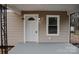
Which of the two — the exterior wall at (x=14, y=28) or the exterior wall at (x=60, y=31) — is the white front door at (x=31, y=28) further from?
the exterior wall at (x=14, y=28)

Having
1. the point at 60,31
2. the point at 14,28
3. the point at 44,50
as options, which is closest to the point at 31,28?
the point at 14,28

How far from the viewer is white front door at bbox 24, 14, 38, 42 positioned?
14859 mm

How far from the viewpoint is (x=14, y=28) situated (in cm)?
1466

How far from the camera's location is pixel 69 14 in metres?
14.6

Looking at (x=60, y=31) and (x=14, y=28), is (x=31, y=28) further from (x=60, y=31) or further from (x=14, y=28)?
(x=60, y=31)

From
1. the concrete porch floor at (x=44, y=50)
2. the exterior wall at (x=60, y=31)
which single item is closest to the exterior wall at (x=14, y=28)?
the exterior wall at (x=60, y=31)

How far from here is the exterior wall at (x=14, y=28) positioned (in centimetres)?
1463

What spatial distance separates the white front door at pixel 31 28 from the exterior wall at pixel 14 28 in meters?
0.43

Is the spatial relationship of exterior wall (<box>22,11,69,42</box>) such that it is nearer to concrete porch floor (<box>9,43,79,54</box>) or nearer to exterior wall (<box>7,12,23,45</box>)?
exterior wall (<box>7,12,23,45</box>)

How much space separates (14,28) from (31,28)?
130 centimetres

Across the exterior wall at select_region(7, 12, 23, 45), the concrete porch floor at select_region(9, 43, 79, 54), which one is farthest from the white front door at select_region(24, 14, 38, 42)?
the concrete porch floor at select_region(9, 43, 79, 54)

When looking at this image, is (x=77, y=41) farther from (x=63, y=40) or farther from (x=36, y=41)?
(x=36, y=41)

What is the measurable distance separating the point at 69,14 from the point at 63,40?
1.92m
